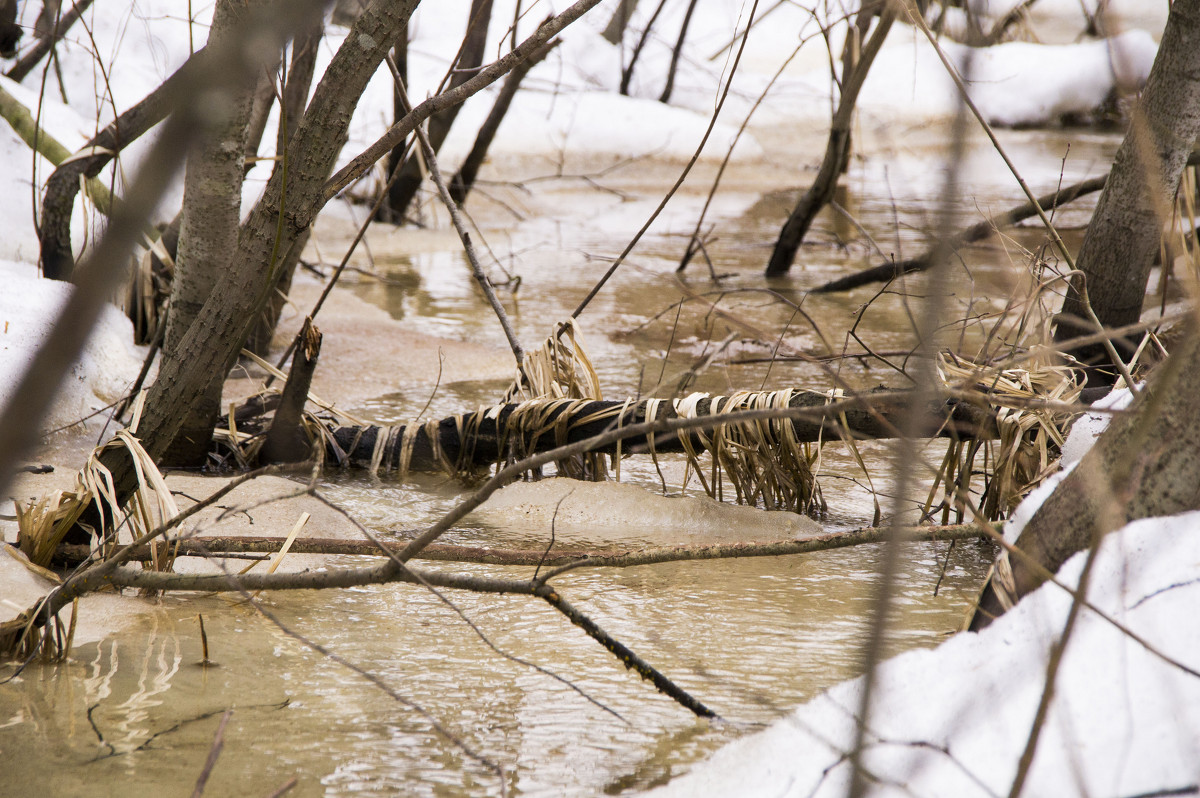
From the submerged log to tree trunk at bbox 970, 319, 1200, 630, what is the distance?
770 mm

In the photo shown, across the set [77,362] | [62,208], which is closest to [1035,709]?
[77,362]

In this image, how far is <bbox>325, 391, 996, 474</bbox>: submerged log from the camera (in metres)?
2.10

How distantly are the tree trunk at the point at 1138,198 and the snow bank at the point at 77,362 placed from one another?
8.22 ft

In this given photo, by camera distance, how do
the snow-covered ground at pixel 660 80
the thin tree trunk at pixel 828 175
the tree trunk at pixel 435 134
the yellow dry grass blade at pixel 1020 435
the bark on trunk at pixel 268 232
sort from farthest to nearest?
the snow-covered ground at pixel 660 80 → the tree trunk at pixel 435 134 → the thin tree trunk at pixel 828 175 → the yellow dry grass blade at pixel 1020 435 → the bark on trunk at pixel 268 232

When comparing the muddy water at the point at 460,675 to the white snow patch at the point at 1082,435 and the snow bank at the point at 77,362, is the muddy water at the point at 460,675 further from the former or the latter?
the snow bank at the point at 77,362

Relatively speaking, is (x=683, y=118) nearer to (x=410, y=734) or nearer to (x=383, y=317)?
(x=383, y=317)

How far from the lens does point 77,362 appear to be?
2799 millimetres

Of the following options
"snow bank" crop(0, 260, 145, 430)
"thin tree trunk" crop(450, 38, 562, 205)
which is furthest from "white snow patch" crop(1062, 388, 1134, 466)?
"thin tree trunk" crop(450, 38, 562, 205)

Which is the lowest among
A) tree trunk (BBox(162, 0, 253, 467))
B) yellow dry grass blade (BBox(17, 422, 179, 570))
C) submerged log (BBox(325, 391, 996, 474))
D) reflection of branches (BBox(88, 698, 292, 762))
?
reflection of branches (BBox(88, 698, 292, 762))

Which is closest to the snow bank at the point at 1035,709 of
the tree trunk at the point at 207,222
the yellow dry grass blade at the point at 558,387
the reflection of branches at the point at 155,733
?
the reflection of branches at the point at 155,733

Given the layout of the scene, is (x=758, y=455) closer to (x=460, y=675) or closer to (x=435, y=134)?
(x=460, y=675)

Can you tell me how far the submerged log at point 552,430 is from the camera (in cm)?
210

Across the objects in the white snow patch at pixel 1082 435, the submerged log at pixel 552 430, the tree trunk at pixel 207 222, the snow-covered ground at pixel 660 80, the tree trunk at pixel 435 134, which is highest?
the snow-covered ground at pixel 660 80

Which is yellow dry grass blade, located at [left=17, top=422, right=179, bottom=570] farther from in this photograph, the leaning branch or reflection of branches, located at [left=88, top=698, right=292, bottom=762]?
the leaning branch
